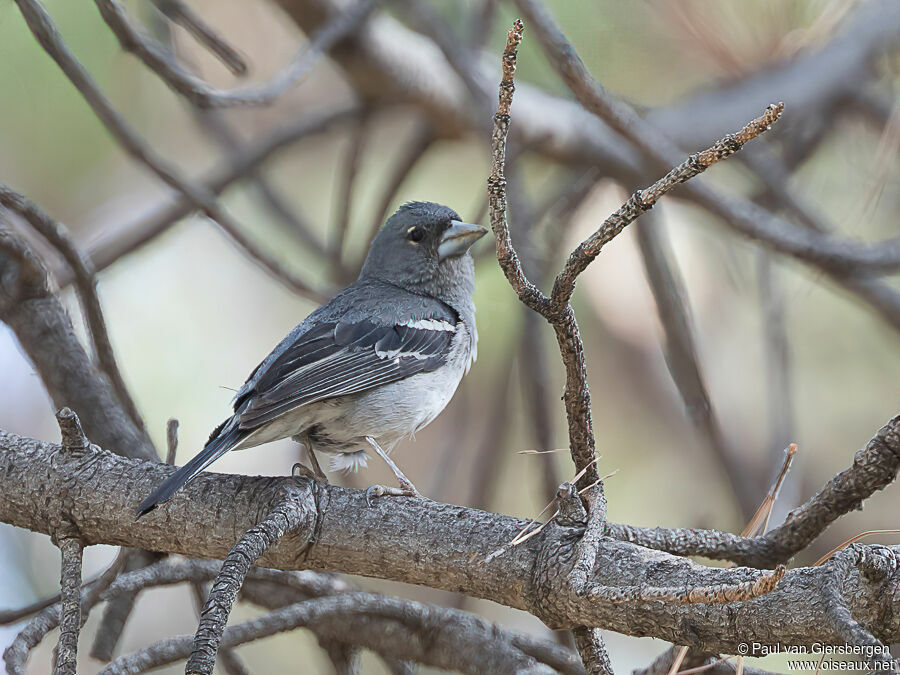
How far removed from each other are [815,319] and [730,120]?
1.38m

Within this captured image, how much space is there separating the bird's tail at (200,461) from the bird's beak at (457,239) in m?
1.44

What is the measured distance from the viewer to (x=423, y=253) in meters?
4.37

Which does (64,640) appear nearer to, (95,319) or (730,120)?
(95,319)

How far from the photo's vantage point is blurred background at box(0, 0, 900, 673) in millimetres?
4801

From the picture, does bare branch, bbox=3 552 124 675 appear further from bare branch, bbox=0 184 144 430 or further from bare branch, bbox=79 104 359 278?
bare branch, bbox=79 104 359 278

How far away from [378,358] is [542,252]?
1.26 meters

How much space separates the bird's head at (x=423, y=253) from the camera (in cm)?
432

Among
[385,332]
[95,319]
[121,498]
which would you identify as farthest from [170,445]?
[385,332]

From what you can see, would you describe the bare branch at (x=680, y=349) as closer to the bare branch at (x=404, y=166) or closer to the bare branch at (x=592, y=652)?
the bare branch at (x=404, y=166)

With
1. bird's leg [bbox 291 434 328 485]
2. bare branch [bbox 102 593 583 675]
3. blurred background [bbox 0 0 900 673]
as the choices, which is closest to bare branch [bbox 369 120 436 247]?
blurred background [bbox 0 0 900 673]

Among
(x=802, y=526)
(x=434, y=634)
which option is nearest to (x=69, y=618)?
(x=434, y=634)

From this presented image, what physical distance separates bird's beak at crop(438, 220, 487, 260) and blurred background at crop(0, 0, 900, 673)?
16.7 inches

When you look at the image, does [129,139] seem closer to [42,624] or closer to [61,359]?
[61,359]

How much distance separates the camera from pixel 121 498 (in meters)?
2.52
